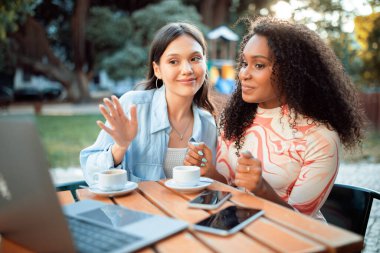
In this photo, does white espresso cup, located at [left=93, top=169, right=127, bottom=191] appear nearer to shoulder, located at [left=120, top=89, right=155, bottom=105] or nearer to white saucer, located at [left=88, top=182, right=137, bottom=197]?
white saucer, located at [left=88, top=182, right=137, bottom=197]

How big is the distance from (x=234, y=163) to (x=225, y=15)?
59.0 ft

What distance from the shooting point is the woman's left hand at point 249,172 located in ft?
5.93

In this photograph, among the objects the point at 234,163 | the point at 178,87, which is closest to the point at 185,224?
the point at 234,163

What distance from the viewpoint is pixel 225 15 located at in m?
19.5

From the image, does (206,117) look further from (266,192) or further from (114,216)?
(114,216)

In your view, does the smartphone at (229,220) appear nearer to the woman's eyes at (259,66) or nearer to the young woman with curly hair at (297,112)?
the young woman with curly hair at (297,112)

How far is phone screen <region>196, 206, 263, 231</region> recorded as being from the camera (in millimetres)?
1442

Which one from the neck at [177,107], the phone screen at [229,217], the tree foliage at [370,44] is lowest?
the phone screen at [229,217]

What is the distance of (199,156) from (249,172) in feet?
1.60

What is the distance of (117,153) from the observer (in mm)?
2404

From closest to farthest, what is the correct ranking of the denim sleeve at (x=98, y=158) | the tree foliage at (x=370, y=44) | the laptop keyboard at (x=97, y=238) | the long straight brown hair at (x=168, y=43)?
the laptop keyboard at (x=97, y=238) < the denim sleeve at (x=98, y=158) < the long straight brown hair at (x=168, y=43) < the tree foliage at (x=370, y=44)

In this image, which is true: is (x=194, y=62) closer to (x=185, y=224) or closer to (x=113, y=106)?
(x=113, y=106)

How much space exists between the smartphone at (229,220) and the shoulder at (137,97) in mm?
1564

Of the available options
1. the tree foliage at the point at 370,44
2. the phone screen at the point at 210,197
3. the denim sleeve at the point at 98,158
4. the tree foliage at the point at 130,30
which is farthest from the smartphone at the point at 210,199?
the tree foliage at the point at 130,30
